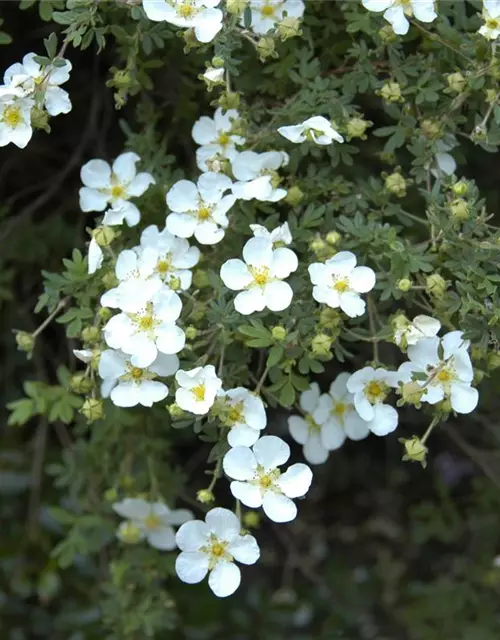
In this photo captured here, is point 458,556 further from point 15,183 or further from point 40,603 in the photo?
point 15,183

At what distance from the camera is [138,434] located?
5.01 ft

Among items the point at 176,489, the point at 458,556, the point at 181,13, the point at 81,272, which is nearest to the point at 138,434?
the point at 176,489

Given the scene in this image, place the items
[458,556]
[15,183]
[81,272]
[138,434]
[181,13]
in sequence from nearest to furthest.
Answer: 1. [181,13]
2. [81,272]
3. [138,434]
4. [15,183]
5. [458,556]

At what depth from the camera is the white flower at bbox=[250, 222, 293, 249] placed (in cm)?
114

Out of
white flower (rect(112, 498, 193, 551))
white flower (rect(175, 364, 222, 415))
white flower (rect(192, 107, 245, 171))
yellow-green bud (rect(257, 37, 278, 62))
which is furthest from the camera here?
white flower (rect(112, 498, 193, 551))

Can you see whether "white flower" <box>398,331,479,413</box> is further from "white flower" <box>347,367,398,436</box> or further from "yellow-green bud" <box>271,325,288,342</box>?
"yellow-green bud" <box>271,325,288,342</box>

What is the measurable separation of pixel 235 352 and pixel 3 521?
3.38ft

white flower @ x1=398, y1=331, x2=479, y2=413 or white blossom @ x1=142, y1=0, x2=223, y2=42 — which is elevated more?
white blossom @ x1=142, y1=0, x2=223, y2=42

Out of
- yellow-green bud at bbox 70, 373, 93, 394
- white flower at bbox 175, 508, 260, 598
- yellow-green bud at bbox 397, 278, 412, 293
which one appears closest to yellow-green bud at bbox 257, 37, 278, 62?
yellow-green bud at bbox 397, 278, 412, 293

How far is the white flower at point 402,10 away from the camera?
3.77 feet

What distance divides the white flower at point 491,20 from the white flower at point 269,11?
249 mm

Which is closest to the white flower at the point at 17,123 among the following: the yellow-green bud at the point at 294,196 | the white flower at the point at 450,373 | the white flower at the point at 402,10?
the yellow-green bud at the point at 294,196

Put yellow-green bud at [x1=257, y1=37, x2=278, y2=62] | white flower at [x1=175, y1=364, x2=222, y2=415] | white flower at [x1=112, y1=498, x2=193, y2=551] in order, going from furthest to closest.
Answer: white flower at [x1=112, y1=498, x2=193, y2=551]
yellow-green bud at [x1=257, y1=37, x2=278, y2=62]
white flower at [x1=175, y1=364, x2=222, y2=415]

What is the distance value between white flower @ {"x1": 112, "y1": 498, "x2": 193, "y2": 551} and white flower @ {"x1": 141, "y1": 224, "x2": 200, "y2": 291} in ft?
1.45
